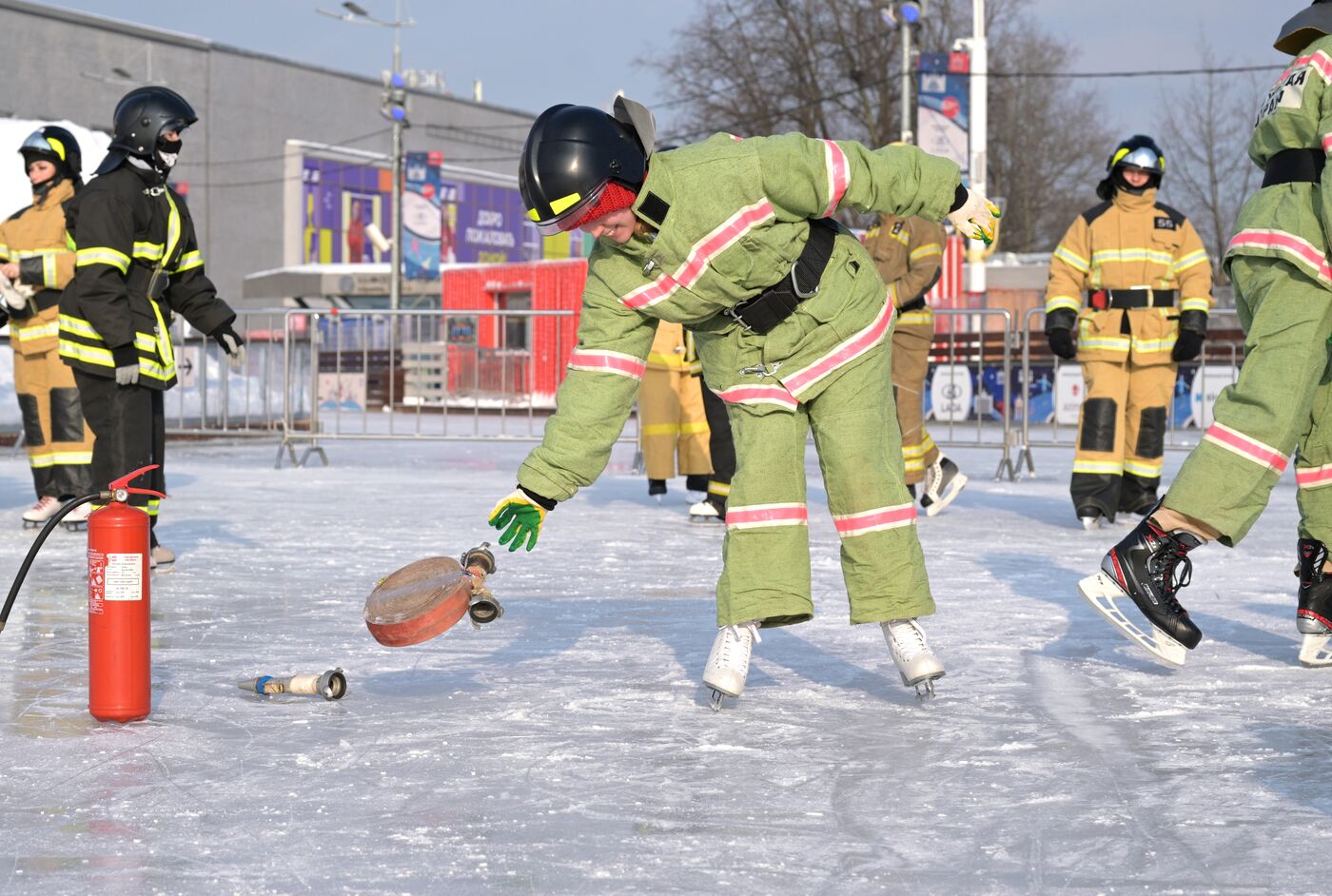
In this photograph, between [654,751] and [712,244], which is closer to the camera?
[654,751]

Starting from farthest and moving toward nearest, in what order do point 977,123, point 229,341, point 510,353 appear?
point 977,123, point 510,353, point 229,341

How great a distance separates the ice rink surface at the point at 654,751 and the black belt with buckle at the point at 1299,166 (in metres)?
1.30

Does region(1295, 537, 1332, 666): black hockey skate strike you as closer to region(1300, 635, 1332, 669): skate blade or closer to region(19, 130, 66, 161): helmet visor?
region(1300, 635, 1332, 669): skate blade

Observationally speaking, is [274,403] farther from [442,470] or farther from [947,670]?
[947,670]

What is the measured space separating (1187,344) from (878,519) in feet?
14.5

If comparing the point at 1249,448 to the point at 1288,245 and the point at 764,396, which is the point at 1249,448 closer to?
the point at 1288,245

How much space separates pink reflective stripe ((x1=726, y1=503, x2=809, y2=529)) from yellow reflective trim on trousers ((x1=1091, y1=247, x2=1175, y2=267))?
4.56 meters

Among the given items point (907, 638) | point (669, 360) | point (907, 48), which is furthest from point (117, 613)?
point (907, 48)

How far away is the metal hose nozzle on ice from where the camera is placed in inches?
160

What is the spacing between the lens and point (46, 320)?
8406 mm

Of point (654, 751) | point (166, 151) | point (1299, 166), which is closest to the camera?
point (654, 751)

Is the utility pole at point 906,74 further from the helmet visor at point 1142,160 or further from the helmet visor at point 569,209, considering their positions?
the helmet visor at point 569,209

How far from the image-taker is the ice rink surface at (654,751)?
2707 mm

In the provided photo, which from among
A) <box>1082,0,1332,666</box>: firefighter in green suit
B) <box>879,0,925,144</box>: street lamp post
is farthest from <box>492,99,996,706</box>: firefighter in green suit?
<box>879,0,925,144</box>: street lamp post
